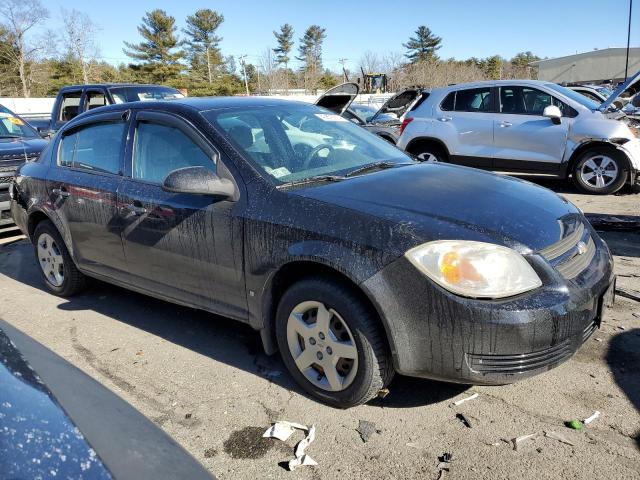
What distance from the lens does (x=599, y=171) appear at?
8.33 metres

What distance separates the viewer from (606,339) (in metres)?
3.56

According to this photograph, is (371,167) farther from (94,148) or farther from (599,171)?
(599,171)

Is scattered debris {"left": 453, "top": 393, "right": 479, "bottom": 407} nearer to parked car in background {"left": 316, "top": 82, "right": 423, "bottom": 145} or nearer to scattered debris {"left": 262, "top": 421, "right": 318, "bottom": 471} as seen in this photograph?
scattered debris {"left": 262, "top": 421, "right": 318, "bottom": 471}

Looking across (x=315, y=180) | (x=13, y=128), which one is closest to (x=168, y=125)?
(x=315, y=180)

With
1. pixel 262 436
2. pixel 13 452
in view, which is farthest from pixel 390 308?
pixel 13 452

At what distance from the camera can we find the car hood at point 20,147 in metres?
7.24

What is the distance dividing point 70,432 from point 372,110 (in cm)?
1623

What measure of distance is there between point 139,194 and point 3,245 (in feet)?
14.3

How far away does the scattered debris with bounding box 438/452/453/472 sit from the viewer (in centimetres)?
246

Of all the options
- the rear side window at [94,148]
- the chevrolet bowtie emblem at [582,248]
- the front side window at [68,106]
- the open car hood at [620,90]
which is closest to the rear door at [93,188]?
the rear side window at [94,148]

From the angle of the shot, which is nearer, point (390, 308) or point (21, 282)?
point (390, 308)

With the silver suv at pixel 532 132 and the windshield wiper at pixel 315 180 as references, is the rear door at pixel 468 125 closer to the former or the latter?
the silver suv at pixel 532 132

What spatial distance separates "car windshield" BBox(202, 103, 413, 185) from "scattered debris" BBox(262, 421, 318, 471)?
4.37 feet

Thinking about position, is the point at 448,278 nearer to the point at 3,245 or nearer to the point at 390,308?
the point at 390,308
